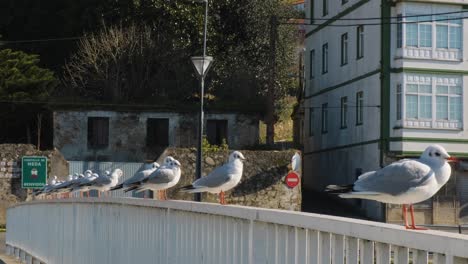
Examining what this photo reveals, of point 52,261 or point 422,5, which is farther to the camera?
point 422,5

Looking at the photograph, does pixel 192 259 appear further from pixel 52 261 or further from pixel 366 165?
pixel 366 165

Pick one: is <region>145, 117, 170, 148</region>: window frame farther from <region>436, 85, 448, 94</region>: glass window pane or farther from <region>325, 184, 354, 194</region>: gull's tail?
<region>325, 184, 354, 194</region>: gull's tail

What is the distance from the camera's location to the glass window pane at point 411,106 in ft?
130

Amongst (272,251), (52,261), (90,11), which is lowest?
(52,261)

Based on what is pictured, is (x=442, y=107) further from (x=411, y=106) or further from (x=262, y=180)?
(x=262, y=180)

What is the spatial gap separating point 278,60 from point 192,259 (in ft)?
149

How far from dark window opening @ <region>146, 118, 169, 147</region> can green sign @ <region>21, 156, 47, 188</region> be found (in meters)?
6.78

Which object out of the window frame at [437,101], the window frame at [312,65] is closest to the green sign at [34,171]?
the window frame at [437,101]

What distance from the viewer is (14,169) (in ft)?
138

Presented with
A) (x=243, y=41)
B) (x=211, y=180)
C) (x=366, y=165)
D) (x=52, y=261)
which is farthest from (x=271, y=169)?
(x=211, y=180)

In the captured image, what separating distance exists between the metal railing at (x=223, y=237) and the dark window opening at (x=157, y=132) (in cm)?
3119

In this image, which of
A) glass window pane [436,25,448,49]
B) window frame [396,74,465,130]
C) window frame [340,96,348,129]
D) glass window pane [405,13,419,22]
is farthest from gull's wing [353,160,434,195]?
window frame [340,96,348,129]

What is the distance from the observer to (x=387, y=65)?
131 ft

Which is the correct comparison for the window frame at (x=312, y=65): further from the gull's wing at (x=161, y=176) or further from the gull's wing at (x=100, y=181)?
the gull's wing at (x=161, y=176)
